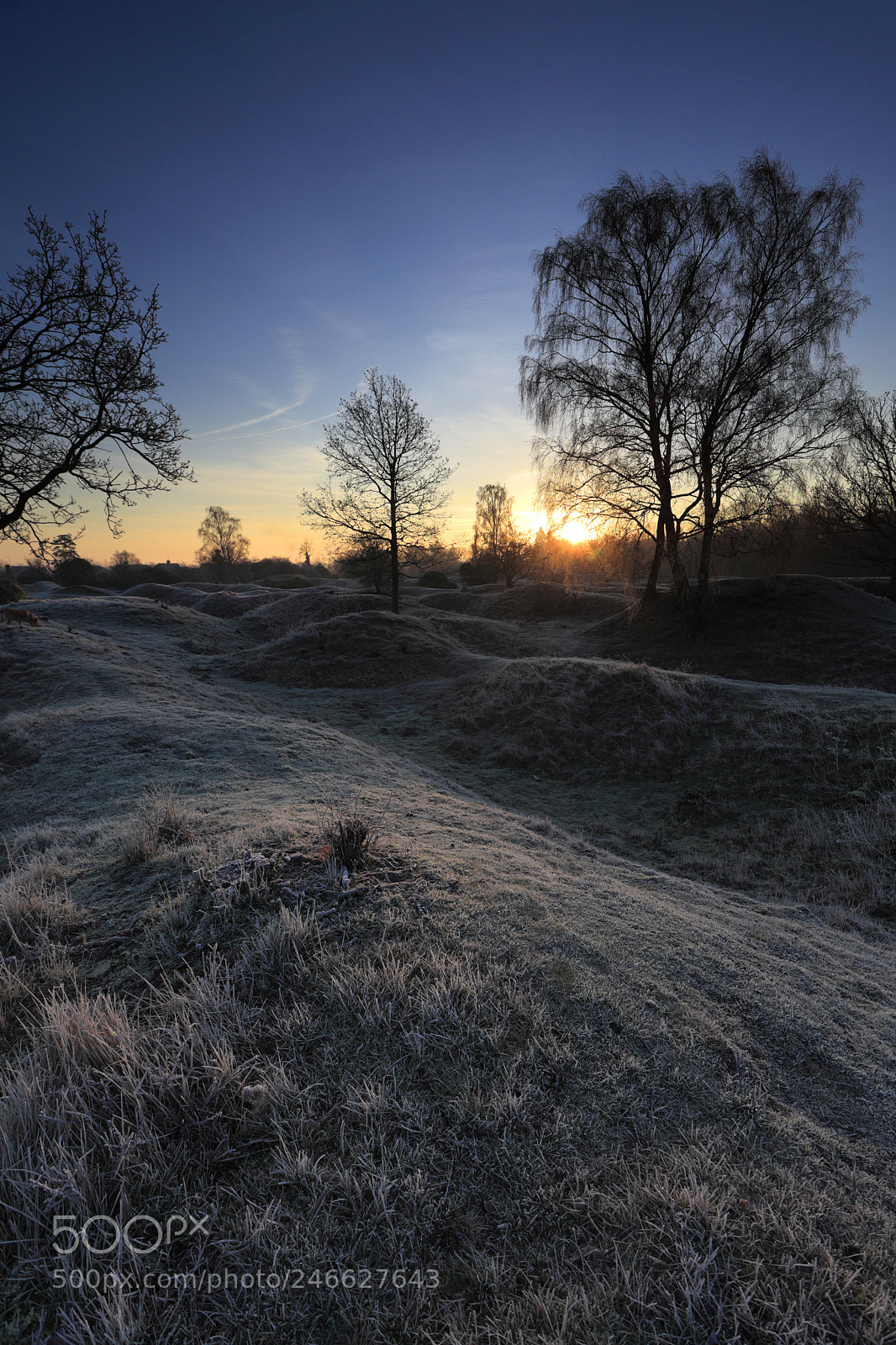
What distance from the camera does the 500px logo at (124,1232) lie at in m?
1.47

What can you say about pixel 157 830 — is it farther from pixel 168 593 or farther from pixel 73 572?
pixel 73 572

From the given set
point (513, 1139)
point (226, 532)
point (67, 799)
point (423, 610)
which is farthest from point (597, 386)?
point (226, 532)

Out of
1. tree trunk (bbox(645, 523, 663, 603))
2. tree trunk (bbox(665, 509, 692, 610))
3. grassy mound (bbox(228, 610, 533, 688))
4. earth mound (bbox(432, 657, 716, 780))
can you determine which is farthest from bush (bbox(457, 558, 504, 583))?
earth mound (bbox(432, 657, 716, 780))

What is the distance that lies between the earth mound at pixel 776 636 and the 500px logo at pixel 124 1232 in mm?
17070

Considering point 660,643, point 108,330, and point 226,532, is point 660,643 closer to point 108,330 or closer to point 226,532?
point 108,330

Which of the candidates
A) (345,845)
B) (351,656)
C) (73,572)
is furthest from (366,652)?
(73,572)

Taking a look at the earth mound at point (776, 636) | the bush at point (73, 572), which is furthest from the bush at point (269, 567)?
the earth mound at point (776, 636)

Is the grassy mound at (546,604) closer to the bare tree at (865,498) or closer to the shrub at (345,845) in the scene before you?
the bare tree at (865,498)

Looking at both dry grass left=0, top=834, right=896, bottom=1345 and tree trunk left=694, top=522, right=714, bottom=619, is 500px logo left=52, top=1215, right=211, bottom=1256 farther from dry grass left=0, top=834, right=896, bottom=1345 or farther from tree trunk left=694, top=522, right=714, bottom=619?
tree trunk left=694, top=522, right=714, bottom=619

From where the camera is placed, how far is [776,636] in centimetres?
1758

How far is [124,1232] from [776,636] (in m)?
20.4

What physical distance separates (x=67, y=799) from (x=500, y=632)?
60.0 ft

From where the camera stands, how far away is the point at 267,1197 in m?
1.62

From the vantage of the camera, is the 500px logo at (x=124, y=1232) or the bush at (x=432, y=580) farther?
the bush at (x=432, y=580)
